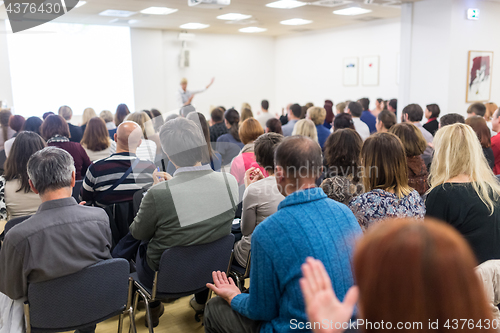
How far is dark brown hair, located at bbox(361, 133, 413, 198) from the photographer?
207 centimetres

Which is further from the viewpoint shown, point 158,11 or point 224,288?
point 158,11

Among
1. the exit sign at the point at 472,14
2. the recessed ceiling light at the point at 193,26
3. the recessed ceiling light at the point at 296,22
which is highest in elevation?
the recessed ceiling light at the point at 193,26

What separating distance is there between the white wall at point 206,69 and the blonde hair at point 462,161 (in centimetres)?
1006

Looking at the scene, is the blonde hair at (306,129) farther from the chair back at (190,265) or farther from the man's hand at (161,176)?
the chair back at (190,265)

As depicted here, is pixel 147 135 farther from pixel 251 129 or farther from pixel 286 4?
pixel 286 4

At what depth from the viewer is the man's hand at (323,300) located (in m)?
0.78

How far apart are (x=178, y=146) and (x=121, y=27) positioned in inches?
385

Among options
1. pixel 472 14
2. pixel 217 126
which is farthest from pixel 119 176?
pixel 472 14

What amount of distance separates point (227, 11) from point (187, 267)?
7.66 meters

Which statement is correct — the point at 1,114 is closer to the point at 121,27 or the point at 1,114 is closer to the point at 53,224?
the point at 53,224

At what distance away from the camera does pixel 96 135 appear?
4137mm

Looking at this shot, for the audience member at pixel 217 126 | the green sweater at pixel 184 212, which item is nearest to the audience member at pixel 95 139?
the audience member at pixel 217 126

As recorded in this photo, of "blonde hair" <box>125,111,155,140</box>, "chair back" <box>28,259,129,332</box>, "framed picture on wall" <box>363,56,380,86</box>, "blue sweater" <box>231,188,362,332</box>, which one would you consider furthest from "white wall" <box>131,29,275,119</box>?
"blue sweater" <box>231,188,362,332</box>

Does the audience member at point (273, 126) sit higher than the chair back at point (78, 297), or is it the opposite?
the audience member at point (273, 126)
